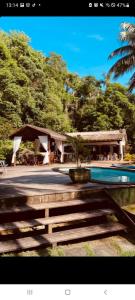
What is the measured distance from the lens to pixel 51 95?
113 feet

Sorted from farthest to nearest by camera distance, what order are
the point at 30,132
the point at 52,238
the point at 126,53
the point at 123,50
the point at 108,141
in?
1. the point at 108,141
2. the point at 30,132
3. the point at 126,53
4. the point at 123,50
5. the point at 52,238

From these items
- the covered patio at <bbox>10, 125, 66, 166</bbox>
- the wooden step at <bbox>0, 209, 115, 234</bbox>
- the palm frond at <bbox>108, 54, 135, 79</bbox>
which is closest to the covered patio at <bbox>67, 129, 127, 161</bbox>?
the covered patio at <bbox>10, 125, 66, 166</bbox>

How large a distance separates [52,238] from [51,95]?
30934 mm

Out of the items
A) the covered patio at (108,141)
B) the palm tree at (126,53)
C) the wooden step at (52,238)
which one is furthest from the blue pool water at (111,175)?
the covered patio at (108,141)

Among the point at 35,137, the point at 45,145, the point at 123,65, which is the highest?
the point at 123,65

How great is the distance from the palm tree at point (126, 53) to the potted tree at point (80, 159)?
829 cm

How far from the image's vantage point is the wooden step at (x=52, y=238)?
14.3ft

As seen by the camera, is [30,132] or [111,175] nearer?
[111,175]

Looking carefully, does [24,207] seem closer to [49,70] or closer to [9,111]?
[9,111]

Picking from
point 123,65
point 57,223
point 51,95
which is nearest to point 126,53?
point 123,65

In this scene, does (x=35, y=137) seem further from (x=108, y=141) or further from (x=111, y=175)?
(x=111, y=175)

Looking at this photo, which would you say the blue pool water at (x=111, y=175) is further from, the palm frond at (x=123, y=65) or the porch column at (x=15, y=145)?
the porch column at (x=15, y=145)

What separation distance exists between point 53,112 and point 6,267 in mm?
30632
